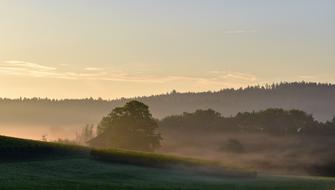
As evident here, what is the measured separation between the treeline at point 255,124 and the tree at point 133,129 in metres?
58.5

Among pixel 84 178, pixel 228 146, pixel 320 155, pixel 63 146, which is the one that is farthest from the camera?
pixel 228 146

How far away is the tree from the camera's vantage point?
127m

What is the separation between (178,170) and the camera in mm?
87500

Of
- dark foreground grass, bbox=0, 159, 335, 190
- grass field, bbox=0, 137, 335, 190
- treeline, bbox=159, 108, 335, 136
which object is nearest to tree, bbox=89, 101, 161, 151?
grass field, bbox=0, 137, 335, 190

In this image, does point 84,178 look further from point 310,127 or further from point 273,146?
point 310,127

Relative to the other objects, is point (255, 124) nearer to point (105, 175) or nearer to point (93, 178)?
point (105, 175)

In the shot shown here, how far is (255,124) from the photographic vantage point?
194750mm

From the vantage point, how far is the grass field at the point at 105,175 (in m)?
54.7

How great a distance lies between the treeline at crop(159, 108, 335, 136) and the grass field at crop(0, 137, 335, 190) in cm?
8915

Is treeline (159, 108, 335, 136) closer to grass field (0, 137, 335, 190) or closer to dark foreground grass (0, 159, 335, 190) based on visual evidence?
grass field (0, 137, 335, 190)

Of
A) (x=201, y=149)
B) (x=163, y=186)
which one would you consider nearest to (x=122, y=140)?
(x=201, y=149)

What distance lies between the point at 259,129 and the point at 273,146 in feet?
87.4

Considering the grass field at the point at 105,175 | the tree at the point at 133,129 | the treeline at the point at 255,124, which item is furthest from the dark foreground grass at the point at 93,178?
the treeline at the point at 255,124

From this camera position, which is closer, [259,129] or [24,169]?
[24,169]
